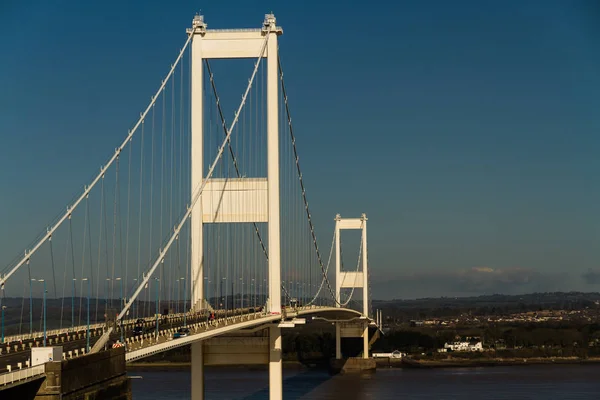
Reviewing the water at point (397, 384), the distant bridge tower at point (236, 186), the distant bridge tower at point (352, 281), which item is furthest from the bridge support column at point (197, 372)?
the distant bridge tower at point (352, 281)

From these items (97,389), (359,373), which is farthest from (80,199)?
(359,373)

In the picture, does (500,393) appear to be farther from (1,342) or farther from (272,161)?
(1,342)

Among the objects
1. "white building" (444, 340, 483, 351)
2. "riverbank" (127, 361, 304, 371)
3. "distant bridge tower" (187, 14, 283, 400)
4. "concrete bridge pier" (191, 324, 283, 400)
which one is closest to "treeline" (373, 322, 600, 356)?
"white building" (444, 340, 483, 351)

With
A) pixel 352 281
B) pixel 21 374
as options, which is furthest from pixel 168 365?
pixel 21 374

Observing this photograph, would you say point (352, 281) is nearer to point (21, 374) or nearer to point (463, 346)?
point (463, 346)

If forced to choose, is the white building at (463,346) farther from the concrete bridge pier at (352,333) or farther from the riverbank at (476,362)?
the concrete bridge pier at (352,333)

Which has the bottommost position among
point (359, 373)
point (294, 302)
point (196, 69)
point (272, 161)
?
point (359, 373)
